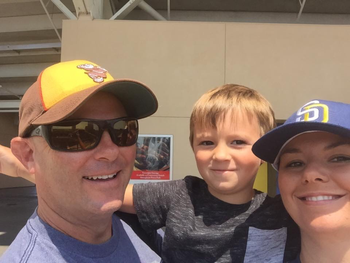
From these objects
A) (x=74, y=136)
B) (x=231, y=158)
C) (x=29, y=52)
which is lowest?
(x=231, y=158)

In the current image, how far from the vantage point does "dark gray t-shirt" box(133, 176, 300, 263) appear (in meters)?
1.57

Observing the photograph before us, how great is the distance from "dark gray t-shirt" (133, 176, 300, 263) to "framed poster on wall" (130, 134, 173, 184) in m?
3.83

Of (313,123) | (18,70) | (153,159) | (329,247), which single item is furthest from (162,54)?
(18,70)

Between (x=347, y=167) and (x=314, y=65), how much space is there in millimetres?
5331

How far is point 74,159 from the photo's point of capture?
1274mm

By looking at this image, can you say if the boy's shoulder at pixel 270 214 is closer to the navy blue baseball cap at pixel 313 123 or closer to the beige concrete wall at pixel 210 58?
the navy blue baseball cap at pixel 313 123

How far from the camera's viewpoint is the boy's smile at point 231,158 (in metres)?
1.71

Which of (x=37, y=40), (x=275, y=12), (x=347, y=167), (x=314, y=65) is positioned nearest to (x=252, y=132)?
(x=347, y=167)

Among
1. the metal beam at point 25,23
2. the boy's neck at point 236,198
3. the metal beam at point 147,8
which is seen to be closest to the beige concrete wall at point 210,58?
the metal beam at point 147,8

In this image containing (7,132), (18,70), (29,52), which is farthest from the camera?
(7,132)

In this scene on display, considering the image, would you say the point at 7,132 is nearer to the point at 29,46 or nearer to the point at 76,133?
the point at 29,46

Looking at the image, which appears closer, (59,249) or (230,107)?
(59,249)

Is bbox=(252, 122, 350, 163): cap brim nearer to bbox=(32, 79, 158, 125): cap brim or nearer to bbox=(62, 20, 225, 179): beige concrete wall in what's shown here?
bbox=(32, 79, 158, 125): cap brim

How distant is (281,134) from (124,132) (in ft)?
2.39
